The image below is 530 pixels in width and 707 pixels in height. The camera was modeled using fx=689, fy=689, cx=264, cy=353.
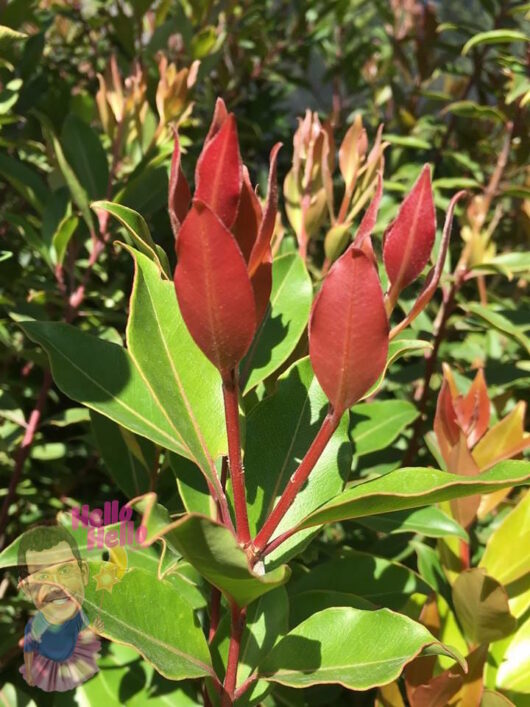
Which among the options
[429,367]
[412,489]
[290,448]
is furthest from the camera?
[429,367]

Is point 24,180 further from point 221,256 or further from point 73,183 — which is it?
point 221,256

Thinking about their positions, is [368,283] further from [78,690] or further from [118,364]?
[78,690]

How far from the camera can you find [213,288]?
1.86 ft

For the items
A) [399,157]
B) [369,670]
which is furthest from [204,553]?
[399,157]

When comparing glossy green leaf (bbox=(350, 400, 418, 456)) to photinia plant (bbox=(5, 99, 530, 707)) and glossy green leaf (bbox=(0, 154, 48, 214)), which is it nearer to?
photinia plant (bbox=(5, 99, 530, 707))

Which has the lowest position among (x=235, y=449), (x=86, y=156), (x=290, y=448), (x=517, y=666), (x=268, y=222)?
(x=517, y=666)

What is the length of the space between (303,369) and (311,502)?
17 cm

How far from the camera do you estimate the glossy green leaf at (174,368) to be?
0.76 meters

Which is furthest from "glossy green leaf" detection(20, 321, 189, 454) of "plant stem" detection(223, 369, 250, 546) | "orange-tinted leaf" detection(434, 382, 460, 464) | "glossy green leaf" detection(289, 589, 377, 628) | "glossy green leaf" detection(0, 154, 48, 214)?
"glossy green leaf" detection(0, 154, 48, 214)

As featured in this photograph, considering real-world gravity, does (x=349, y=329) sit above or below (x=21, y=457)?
above

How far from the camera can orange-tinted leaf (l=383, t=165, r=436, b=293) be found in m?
0.69

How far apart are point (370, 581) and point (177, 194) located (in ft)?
2.17

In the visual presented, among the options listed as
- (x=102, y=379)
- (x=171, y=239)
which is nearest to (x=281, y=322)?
(x=102, y=379)

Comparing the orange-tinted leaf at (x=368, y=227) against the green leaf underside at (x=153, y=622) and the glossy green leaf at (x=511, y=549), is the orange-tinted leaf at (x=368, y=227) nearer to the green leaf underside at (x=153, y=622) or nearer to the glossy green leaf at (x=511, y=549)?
the green leaf underside at (x=153, y=622)
